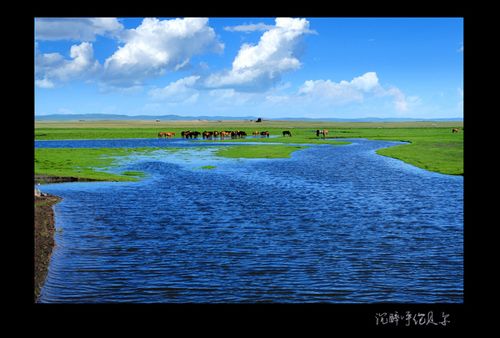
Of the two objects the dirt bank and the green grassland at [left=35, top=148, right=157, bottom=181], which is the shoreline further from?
the green grassland at [left=35, top=148, right=157, bottom=181]

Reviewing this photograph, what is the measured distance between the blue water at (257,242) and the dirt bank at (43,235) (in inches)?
9.3

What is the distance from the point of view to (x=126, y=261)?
1380 centimetres

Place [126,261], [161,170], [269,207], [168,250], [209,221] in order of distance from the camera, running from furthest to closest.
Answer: [161,170], [269,207], [209,221], [168,250], [126,261]

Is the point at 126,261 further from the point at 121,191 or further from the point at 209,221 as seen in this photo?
the point at 121,191

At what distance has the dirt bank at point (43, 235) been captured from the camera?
40.4ft

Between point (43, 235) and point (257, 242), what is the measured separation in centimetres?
647

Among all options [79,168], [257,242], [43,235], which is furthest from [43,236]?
[79,168]

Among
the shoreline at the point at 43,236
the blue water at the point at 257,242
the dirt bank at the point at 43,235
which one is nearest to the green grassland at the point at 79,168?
the blue water at the point at 257,242

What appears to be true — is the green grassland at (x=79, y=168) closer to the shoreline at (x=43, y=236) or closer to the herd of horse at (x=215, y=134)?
the shoreline at (x=43, y=236)

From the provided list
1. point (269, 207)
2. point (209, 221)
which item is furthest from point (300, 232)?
point (269, 207)

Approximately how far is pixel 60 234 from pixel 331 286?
30.8 ft

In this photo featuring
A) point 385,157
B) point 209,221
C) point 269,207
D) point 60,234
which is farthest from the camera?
point 385,157
